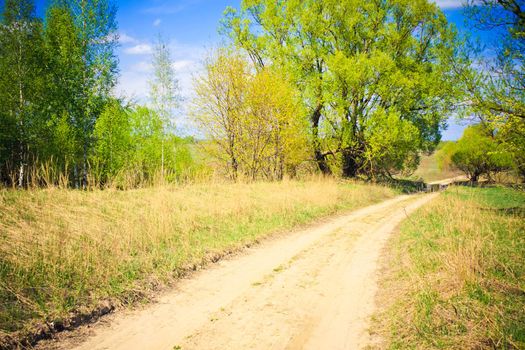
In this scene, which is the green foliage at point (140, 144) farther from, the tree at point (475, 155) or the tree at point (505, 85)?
the tree at point (475, 155)

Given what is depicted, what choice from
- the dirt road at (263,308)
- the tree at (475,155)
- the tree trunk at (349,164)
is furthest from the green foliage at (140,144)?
the tree at (475,155)

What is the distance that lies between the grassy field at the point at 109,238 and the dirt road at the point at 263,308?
608 mm

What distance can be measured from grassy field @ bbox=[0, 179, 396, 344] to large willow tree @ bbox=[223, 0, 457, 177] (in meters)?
12.2

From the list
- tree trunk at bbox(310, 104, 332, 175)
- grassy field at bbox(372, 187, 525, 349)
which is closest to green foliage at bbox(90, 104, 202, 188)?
tree trunk at bbox(310, 104, 332, 175)

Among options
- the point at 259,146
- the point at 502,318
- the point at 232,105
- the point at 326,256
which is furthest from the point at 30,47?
the point at 502,318

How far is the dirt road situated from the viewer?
3.56 metres

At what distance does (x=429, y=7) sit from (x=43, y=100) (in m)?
28.8

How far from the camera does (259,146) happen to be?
17078 mm

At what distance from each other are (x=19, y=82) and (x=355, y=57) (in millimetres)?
22807

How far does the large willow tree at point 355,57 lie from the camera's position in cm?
2055

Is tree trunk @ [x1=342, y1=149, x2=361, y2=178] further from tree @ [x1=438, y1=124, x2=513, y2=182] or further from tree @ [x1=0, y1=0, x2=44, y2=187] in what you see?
tree @ [x1=438, y1=124, x2=513, y2=182]

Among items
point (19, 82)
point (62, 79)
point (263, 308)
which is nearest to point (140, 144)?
point (62, 79)

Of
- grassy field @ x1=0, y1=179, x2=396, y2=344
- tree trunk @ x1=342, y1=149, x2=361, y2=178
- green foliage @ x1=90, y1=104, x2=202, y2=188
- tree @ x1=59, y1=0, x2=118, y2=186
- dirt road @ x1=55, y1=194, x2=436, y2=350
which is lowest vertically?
dirt road @ x1=55, y1=194, x2=436, y2=350

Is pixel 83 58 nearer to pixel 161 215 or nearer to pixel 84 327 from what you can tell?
pixel 161 215
